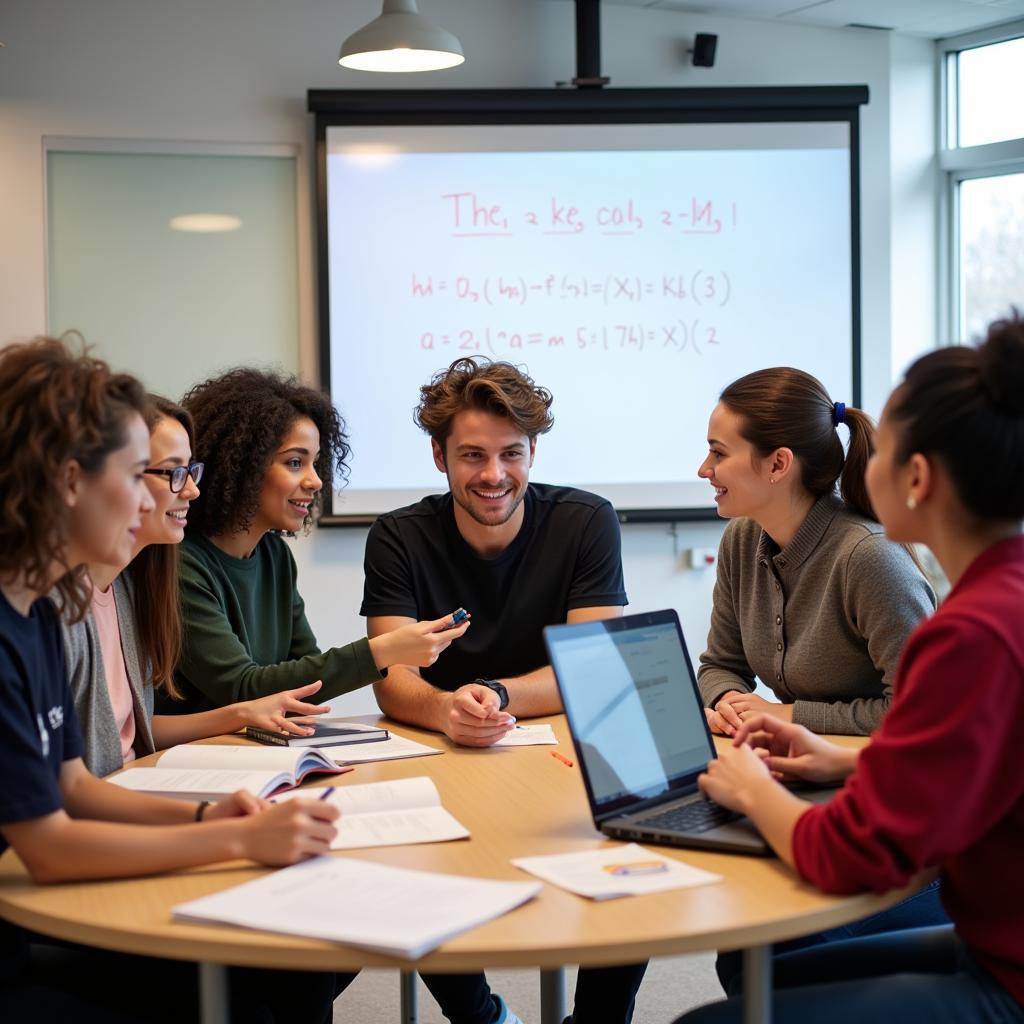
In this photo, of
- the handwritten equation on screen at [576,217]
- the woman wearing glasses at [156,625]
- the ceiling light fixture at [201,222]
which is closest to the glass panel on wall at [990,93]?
the handwritten equation on screen at [576,217]

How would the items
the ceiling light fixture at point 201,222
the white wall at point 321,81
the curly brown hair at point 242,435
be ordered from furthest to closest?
1. the ceiling light fixture at point 201,222
2. the white wall at point 321,81
3. the curly brown hair at point 242,435

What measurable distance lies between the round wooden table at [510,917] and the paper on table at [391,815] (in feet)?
0.09

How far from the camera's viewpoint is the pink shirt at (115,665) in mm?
2104

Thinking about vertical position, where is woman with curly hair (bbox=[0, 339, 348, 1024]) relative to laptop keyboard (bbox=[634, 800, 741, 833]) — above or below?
above

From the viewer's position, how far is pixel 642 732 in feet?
5.53

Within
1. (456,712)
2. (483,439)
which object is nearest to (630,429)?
(483,439)

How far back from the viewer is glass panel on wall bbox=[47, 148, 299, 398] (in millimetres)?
4270

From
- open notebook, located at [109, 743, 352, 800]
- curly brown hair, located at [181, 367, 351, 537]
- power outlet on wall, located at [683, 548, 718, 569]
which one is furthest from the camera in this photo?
power outlet on wall, located at [683, 548, 718, 569]

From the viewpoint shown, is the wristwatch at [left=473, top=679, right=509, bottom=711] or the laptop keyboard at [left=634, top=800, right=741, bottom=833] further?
the wristwatch at [left=473, top=679, right=509, bottom=711]

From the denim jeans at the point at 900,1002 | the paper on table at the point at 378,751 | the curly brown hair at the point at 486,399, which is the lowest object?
the denim jeans at the point at 900,1002

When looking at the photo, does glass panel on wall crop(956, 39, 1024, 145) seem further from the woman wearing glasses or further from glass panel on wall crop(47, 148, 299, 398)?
the woman wearing glasses

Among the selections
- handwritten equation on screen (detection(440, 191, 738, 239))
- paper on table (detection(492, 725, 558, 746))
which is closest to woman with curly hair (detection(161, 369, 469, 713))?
paper on table (detection(492, 725, 558, 746))

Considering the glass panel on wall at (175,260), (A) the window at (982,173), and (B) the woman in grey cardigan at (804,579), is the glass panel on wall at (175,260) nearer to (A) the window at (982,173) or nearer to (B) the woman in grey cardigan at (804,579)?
(B) the woman in grey cardigan at (804,579)

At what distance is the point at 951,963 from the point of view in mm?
1682
